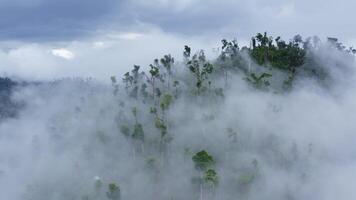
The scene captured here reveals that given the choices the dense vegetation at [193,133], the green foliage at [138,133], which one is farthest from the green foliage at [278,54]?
the green foliage at [138,133]

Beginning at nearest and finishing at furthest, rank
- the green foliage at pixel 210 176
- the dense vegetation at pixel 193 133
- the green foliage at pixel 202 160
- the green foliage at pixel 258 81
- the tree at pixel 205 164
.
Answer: the green foliage at pixel 210 176 → the tree at pixel 205 164 → the green foliage at pixel 202 160 → the dense vegetation at pixel 193 133 → the green foliage at pixel 258 81

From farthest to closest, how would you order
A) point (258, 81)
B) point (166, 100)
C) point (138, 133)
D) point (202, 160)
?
point (258, 81) → point (166, 100) → point (138, 133) → point (202, 160)

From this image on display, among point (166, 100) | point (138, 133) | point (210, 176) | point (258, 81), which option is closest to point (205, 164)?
point (210, 176)

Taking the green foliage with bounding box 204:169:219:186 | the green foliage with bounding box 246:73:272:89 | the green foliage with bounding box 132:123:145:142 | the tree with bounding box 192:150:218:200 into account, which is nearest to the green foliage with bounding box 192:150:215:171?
the tree with bounding box 192:150:218:200

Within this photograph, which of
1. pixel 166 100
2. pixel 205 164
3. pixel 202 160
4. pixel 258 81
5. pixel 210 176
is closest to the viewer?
pixel 210 176

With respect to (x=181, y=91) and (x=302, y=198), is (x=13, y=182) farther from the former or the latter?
(x=302, y=198)

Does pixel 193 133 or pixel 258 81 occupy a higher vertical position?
pixel 258 81

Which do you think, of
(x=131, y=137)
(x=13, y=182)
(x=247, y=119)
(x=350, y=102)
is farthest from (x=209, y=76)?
(x=13, y=182)

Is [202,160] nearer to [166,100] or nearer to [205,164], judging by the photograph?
[205,164]

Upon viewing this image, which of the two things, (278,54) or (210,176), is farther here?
(278,54)

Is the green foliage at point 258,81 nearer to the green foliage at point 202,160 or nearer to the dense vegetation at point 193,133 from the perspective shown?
the dense vegetation at point 193,133
